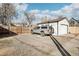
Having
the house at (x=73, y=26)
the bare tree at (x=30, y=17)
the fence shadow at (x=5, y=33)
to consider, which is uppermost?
the bare tree at (x=30, y=17)

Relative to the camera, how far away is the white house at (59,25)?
14.9 feet

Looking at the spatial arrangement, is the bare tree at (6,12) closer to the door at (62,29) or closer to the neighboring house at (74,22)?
the door at (62,29)

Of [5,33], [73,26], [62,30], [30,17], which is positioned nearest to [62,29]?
[62,30]

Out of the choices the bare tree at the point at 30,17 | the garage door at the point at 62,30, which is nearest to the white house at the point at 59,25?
the garage door at the point at 62,30

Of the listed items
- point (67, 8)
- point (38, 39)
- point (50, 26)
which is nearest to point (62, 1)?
point (67, 8)

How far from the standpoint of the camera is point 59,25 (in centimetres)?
458

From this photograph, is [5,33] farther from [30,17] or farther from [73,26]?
[73,26]

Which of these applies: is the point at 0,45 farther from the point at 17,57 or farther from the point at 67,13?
the point at 67,13

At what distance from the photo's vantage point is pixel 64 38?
15.0 feet

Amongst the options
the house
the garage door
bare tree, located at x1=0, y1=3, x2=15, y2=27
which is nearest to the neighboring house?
the house

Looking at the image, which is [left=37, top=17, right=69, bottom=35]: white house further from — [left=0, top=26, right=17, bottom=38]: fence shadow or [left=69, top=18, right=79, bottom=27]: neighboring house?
[left=0, top=26, right=17, bottom=38]: fence shadow

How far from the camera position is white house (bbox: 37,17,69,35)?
453 cm

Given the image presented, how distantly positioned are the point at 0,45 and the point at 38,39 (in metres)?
0.68

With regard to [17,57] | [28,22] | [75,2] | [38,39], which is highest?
[75,2]
